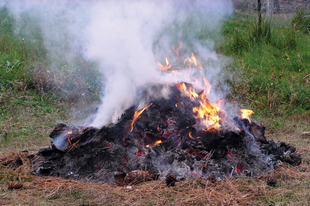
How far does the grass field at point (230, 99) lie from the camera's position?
3.03 meters

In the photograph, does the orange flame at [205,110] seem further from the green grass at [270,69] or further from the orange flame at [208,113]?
the green grass at [270,69]

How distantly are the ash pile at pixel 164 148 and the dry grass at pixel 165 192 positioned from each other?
186mm

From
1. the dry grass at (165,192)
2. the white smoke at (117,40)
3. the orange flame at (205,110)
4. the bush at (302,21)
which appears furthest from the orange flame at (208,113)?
the bush at (302,21)

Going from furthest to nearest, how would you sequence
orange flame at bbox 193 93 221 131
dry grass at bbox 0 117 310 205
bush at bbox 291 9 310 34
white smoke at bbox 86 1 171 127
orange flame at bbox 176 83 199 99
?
bush at bbox 291 9 310 34 < white smoke at bbox 86 1 171 127 < orange flame at bbox 176 83 199 99 < orange flame at bbox 193 93 221 131 < dry grass at bbox 0 117 310 205

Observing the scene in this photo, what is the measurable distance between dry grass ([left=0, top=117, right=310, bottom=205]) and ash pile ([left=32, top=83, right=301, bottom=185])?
186 mm

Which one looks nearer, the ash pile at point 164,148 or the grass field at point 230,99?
the grass field at point 230,99

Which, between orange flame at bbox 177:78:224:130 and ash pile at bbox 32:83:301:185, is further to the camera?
orange flame at bbox 177:78:224:130

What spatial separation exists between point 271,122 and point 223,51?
3377 mm

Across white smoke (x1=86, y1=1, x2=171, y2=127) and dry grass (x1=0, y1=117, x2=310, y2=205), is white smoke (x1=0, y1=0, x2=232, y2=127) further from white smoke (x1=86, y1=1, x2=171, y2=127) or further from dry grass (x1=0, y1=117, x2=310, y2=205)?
dry grass (x1=0, y1=117, x2=310, y2=205)

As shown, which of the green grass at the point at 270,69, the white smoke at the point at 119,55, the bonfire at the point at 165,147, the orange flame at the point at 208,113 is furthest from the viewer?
the green grass at the point at 270,69

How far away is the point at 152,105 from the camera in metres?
4.31

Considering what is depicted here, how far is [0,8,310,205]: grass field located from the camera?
303 cm

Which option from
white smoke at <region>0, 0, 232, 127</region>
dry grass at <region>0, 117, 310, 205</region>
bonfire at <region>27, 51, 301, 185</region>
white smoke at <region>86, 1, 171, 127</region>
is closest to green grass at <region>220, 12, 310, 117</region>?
white smoke at <region>0, 0, 232, 127</region>

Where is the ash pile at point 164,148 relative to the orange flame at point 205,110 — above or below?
below
